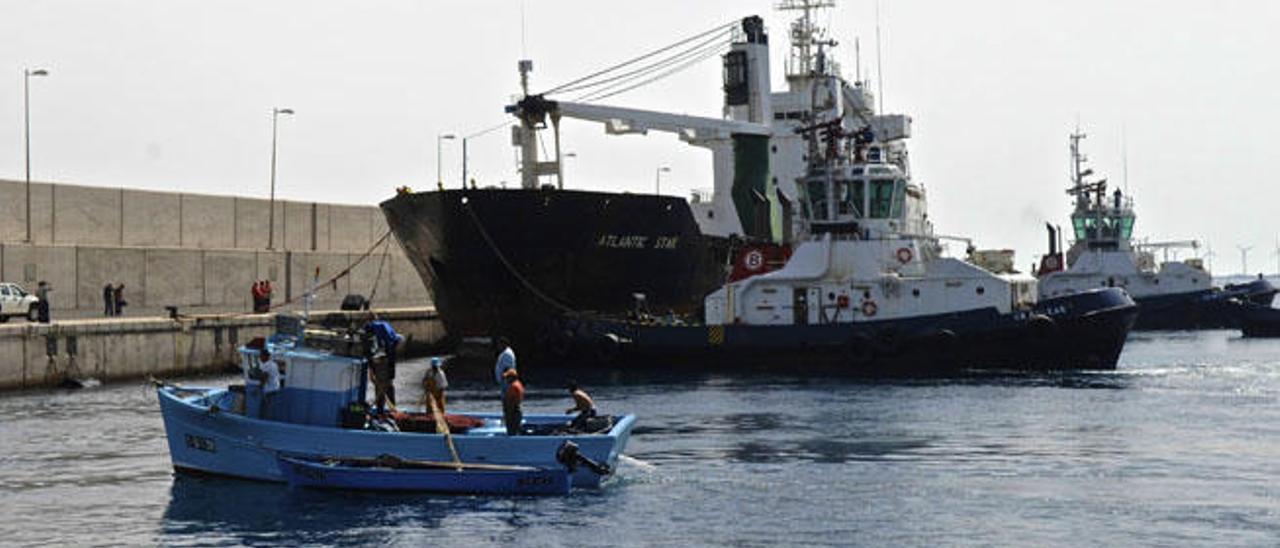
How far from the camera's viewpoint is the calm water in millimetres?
25703

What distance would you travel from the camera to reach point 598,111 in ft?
222

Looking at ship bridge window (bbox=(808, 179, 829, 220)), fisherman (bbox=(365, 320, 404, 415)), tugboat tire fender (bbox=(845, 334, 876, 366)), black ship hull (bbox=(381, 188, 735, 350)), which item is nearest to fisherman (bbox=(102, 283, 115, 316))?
black ship hull (bbox=(381, 188, 735, 350))

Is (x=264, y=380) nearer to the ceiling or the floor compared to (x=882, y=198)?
Result: nearer to the floor

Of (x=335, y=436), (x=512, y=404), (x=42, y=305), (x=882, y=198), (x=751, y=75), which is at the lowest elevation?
(x=335, y=436)

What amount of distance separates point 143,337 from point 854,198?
23.1 metres

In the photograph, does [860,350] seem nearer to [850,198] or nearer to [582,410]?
[850,198]

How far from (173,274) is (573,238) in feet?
57.4

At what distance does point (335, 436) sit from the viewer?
29.7 meters

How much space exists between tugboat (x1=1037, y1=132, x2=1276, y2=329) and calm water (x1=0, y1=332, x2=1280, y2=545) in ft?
139

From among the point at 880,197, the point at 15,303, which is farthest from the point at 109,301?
the point at 880,197

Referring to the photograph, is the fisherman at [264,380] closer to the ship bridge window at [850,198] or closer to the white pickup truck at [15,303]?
the white pickup truck at [15,303]

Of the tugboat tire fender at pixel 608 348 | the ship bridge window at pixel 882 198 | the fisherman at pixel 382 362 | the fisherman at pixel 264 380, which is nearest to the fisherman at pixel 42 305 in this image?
the tugboat tire fender at pixel 608 348

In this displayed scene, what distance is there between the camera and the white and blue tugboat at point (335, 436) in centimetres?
2905

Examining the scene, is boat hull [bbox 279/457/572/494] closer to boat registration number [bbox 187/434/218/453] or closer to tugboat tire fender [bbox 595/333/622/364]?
boat registration number [bbox 187/434/218/453]
